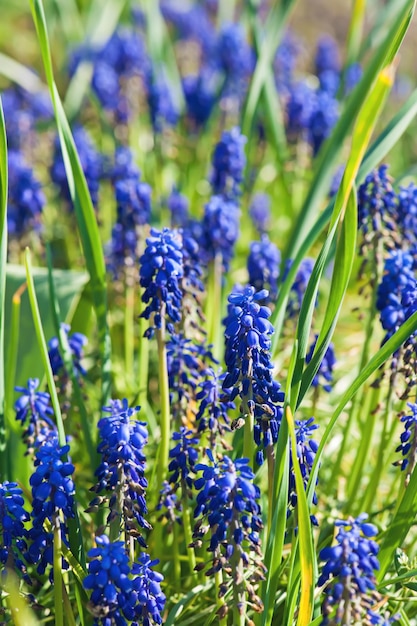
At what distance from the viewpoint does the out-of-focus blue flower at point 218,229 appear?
4.41 meters

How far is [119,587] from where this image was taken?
251 cm

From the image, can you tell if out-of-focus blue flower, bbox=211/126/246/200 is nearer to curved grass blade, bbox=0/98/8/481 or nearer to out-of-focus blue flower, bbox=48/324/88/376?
out-of-focus blue flower, bbox=48/324/88/376

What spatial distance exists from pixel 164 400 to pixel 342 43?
994 cm

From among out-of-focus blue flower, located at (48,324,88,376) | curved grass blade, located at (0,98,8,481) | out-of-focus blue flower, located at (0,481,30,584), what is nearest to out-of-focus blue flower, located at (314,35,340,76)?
out-of-focus blue flower, located at (48,324,88,376)

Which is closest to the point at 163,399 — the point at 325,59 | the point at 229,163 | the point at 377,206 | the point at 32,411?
the point at 32,411

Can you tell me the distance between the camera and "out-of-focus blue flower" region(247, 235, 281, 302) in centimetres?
405

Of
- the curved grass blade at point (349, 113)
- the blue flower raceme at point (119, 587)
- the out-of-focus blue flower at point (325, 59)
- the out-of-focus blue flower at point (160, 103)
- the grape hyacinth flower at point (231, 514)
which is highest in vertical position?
the out-of-focus blue flower at point (325, 59)

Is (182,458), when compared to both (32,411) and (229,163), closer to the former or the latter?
(32,411)

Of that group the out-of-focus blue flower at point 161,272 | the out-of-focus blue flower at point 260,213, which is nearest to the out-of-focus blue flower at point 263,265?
the out-of-focus blue flower at point 161,272

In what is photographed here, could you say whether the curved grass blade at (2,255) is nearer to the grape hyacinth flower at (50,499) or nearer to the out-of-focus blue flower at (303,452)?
the grape hyacinth flower at (50,499)

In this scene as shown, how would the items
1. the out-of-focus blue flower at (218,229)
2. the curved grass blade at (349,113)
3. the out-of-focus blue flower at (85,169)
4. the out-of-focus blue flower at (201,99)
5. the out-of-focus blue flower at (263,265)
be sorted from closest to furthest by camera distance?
the curved grass blade at (349,113)
the out-of-focus blue flower at (263,265)
the out-of-focus blue flower at (218,229)
the out-of-focus blue flower at (85,169)
the out-of-focus blue flower at (201,99)

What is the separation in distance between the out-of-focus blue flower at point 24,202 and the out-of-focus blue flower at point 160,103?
1.57m

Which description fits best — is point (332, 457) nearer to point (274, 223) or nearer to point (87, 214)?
point (87, 214)

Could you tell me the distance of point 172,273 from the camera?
10.1ft
